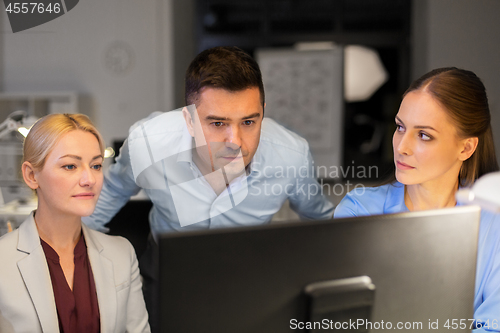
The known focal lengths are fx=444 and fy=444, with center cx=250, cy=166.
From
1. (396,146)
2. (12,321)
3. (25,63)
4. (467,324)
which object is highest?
(25,63)

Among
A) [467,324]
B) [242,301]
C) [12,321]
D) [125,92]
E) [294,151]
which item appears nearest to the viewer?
[242,301]

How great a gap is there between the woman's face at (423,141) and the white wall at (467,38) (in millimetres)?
3420

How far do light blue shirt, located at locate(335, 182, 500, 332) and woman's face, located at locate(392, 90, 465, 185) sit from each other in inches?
4.7

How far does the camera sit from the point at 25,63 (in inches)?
187

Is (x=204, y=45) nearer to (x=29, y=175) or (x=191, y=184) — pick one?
(x=191, y=184)

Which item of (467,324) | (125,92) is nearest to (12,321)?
(467,324)

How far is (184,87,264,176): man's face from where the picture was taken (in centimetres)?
128

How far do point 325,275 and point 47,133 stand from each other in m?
0.80

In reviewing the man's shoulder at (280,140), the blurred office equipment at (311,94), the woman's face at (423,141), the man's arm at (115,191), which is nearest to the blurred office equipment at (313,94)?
the blurred office equipment at (311,94)

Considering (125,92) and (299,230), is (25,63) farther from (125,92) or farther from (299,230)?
(299,230)

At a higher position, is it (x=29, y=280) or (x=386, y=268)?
(x=386, y=268)

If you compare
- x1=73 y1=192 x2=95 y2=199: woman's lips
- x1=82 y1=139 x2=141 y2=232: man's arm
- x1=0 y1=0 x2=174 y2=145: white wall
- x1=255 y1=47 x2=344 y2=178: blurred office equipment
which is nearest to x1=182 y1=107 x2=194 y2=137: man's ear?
x1=82 y1=139 x2=141 y2=232: man's arm

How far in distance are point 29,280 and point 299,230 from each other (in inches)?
28.7

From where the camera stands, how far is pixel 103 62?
4.68 meters
